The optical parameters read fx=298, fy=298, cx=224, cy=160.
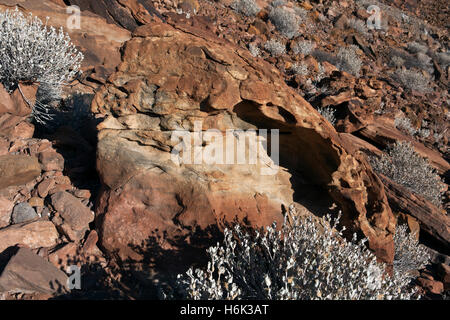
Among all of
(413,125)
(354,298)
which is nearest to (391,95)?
(413,125)

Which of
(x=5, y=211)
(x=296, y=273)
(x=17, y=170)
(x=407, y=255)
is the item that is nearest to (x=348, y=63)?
(x=407, y=255)

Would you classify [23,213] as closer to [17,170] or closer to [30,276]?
[17,170]

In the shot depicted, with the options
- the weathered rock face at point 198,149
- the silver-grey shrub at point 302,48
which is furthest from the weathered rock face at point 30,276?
the silver-grey shrub at point 302,48

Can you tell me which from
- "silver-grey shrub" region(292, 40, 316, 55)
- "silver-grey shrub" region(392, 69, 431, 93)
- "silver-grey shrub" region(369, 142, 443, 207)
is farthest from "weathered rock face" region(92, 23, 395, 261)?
"silver-grey shrub" region(392, 69, 431, 93)

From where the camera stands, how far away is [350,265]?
6.84ft

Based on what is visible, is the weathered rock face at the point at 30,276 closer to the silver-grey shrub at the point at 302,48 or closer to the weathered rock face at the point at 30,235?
the weathered rock face at the point at 30,235

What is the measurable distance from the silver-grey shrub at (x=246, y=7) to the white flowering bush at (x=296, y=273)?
365 inches

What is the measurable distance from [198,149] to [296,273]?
133 cm

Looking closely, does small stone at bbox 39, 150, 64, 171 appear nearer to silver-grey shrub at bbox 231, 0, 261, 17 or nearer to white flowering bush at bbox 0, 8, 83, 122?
white flowering bush at bbox 0, 8, 83, 122

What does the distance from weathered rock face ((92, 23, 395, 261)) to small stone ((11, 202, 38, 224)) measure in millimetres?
668

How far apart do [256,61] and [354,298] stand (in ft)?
6.84

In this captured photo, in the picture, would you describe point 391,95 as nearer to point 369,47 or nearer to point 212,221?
point 369,47

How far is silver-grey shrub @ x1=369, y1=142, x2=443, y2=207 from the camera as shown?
4602 millimetres

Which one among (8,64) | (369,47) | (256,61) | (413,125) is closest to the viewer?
(256,61)
